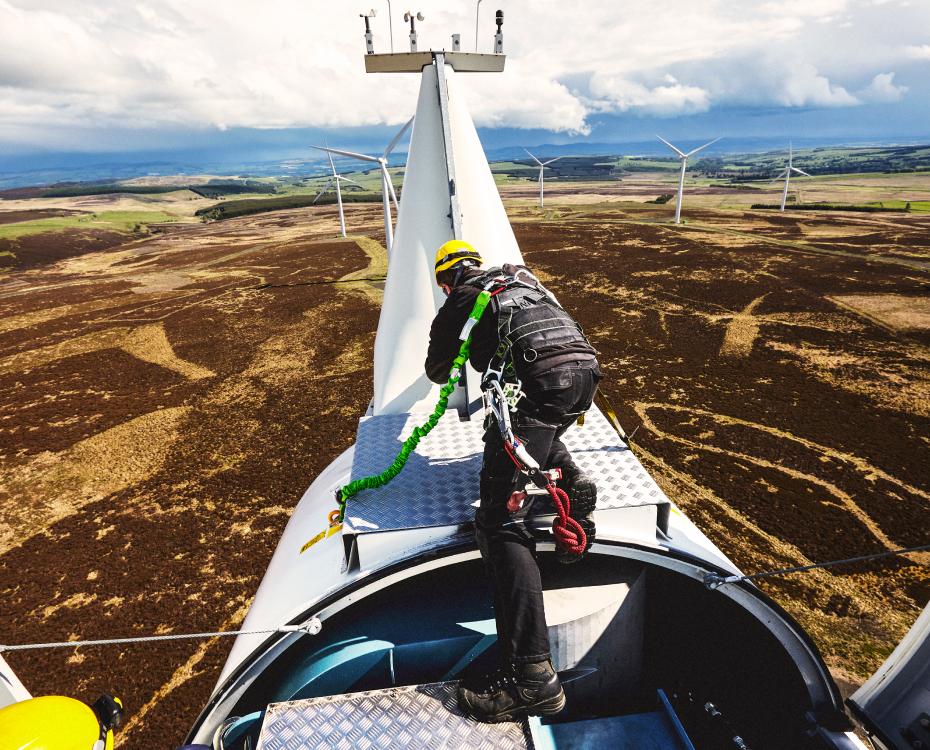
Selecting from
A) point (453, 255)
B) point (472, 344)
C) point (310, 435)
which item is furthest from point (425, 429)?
point (310, 435)

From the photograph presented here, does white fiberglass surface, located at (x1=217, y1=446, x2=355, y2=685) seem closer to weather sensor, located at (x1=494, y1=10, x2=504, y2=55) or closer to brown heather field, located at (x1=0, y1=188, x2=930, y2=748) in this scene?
brown heather field, located at (x1=0, y1=188, x2=930, y2=748)

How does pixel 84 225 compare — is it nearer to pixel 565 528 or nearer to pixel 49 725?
pixel 49 725

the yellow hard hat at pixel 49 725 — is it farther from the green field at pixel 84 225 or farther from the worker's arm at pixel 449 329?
the green field at pixel 84 225

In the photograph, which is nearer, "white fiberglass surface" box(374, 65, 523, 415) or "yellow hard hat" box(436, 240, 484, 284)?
"yellow hard hat" box(436, 240, 484, 284)

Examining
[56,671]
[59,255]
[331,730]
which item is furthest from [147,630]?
[59,255]

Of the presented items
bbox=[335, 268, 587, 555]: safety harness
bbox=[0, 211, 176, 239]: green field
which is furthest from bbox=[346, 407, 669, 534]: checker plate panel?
bbox=[0, 211, 176, 239]: green field

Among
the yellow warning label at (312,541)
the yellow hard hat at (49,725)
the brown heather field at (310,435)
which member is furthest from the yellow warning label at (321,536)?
the brown heather field at (310,435)
